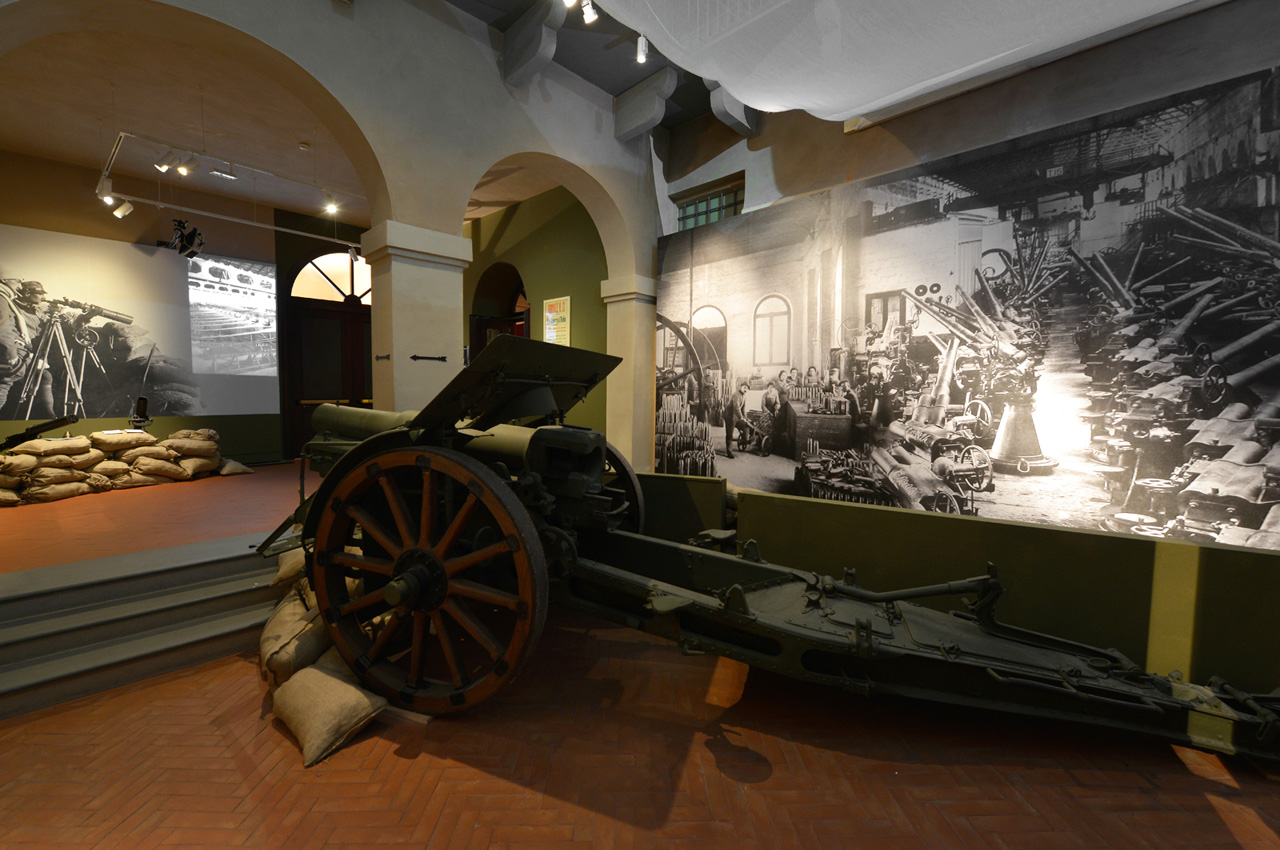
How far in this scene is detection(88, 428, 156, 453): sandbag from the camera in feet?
20.3

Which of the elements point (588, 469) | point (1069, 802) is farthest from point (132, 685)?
point (1069, 802)

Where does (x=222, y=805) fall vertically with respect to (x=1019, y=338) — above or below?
below

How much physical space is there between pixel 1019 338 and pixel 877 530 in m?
2.55

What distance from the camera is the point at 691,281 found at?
6.46 meters

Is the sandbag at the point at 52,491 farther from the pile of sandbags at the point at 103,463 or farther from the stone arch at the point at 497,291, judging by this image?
the stone arch at the point at 497,291

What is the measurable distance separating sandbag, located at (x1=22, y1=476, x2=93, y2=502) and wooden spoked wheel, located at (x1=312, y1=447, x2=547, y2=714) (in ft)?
17.9

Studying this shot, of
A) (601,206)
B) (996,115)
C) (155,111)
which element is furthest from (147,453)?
(996,115)

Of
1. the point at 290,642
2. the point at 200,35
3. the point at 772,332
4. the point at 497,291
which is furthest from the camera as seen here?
the point at 497,291

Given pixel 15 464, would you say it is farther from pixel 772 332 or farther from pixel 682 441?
pixel 772 332

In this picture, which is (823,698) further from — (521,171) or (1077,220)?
(521,171)

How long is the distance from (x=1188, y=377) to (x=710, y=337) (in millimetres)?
4047

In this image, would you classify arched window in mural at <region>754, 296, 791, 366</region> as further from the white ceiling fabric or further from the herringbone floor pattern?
the herringbone floor pattern

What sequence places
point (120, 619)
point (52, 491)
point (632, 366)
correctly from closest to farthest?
point (120, 619), point (52, 491), point (632, 366)

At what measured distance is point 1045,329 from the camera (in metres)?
4.01
